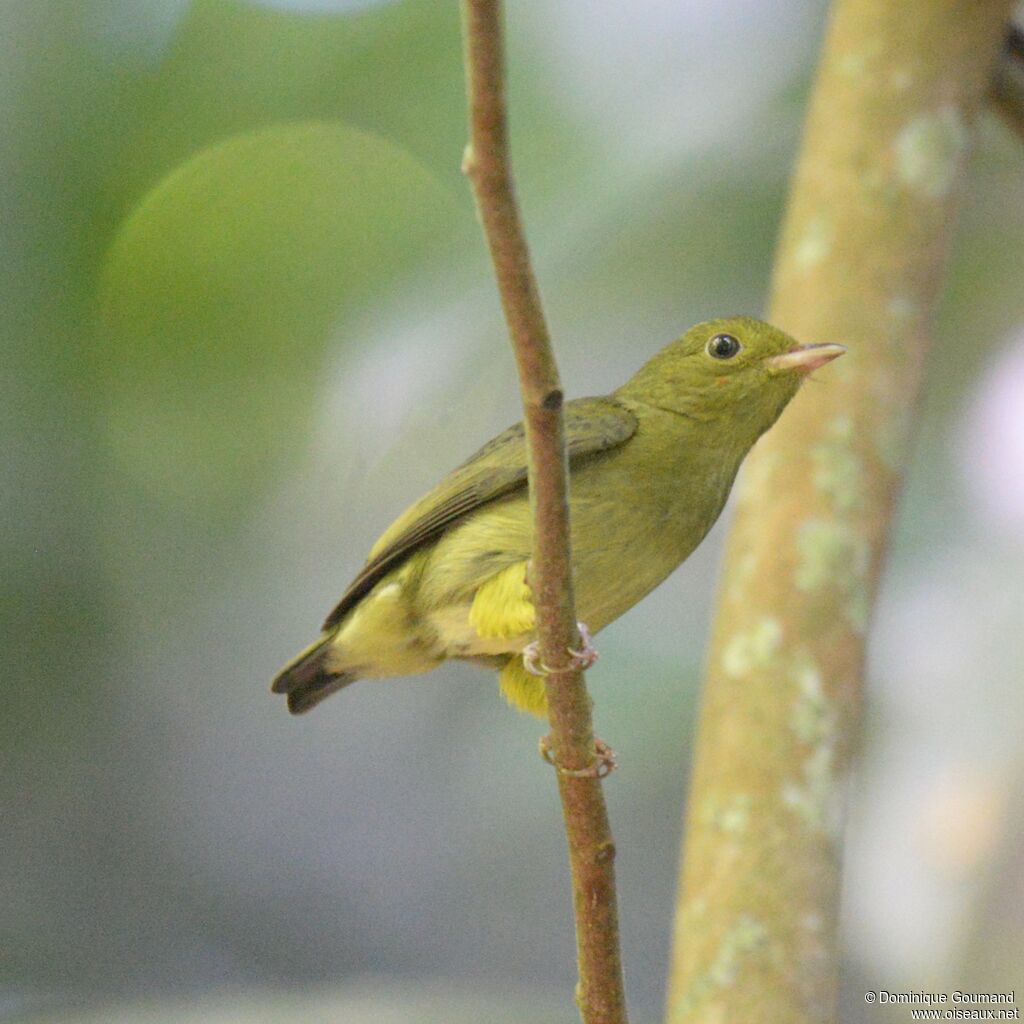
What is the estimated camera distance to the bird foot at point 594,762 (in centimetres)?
227

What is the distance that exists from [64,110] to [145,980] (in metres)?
3.64

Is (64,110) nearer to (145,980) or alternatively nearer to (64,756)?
(64,756)

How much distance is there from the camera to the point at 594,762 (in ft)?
7.43

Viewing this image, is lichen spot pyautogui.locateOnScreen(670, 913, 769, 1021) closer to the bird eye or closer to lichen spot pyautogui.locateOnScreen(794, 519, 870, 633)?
lichen spot pyautogui.locateOnScreen(794, 519, 870, 633)

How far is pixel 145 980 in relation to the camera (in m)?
4.98

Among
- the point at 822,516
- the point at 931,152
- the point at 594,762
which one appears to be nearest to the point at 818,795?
the point at 822,516

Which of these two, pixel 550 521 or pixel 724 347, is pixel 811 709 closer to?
pixel 724 347

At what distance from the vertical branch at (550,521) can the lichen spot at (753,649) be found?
121cm

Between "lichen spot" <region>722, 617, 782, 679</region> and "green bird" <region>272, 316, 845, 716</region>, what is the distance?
0.41 metres

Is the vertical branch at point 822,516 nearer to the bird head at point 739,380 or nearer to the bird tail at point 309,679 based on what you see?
the bird head at point 739,380

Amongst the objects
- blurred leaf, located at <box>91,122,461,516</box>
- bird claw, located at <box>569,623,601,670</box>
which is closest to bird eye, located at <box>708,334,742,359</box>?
bird claw, located at <box>569,623,601,670</box>

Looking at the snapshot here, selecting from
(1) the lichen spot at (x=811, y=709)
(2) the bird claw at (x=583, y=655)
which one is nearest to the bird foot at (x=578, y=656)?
(2) the bird claw at (x=583, y=655)

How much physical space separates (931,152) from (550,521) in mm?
2680

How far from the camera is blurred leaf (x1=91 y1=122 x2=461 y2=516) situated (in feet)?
18.3
